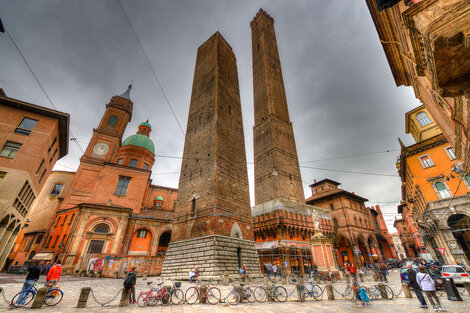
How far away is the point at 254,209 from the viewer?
28.6 metres

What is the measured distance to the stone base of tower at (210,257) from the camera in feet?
43.3

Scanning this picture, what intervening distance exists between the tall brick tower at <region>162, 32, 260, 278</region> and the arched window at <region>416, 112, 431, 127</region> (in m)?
19.8

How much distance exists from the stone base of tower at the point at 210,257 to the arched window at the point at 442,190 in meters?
17.8

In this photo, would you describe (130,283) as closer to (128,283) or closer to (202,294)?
(128,283)

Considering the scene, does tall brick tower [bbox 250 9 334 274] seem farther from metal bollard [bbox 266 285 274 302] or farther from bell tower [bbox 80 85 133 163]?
bell tower [bbox 80 85 133 163]

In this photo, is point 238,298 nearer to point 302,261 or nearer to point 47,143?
point 302,261

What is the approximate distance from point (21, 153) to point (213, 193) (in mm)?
16684

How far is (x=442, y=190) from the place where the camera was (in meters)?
18.4

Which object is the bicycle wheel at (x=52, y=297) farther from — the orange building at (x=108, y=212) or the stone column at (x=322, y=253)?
the stone column at (x=322, y=253)

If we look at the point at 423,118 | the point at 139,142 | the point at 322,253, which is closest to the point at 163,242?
the point at 139,142

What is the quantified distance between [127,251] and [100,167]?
12677 millimetres

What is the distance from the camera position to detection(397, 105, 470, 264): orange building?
16.9 meters

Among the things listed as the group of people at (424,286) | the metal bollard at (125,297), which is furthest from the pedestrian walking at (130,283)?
the group of people at (424,286)

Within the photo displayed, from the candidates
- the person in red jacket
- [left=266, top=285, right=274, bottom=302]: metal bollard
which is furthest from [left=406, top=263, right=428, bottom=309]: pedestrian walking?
the person in red jacket
